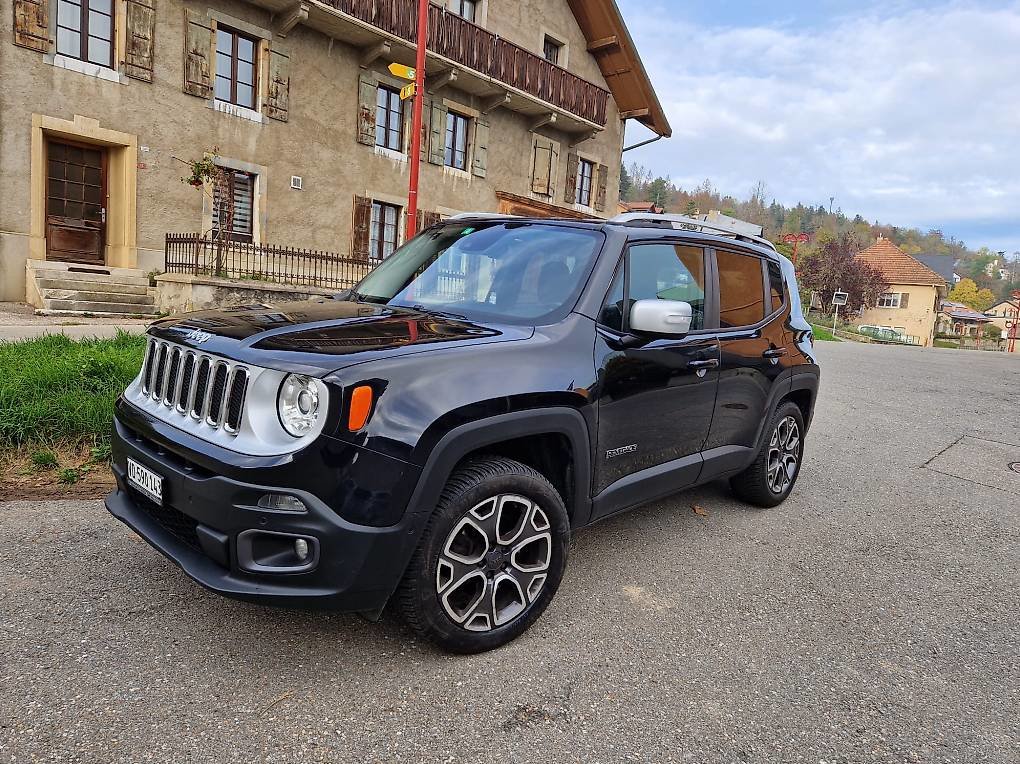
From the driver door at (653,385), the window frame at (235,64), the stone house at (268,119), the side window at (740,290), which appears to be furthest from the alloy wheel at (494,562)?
the window frame at (235,64)

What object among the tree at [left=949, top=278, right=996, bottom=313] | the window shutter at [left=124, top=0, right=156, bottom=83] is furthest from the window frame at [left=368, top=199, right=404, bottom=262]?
the tree at [left=949, top=278, right=996, bottom=313]

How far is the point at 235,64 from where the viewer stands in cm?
1480

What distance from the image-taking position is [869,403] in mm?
9711

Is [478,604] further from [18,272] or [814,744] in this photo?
[18,272]

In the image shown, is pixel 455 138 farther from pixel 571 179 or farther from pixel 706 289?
pixel 706 289

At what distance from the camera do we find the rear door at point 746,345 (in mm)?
3787

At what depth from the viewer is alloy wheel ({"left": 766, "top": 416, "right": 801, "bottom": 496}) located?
4523 mm

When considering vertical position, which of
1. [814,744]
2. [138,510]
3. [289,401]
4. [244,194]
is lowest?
[814,744]

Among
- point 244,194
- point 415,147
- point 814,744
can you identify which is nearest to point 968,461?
point 814,744

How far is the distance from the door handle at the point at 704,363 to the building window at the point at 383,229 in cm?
1490

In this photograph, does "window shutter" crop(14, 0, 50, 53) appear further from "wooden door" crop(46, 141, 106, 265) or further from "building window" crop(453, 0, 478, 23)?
"building window" crop(453, 0, 478, 23)

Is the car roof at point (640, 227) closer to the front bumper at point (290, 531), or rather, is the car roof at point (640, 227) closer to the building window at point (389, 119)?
the front bumper at point (290, 531)

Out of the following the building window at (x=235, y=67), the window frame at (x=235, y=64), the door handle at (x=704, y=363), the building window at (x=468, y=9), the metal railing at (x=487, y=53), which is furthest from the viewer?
the building window at (x=468, y=9)

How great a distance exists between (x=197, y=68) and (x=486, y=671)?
15.4 metres
